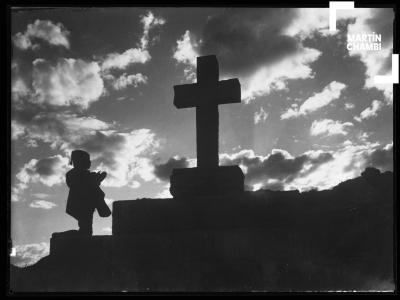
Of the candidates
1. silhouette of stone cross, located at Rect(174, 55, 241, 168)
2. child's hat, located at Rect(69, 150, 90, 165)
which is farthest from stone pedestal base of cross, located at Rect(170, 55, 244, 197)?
child's hat, located at Rect(69, 150, 90, 165)

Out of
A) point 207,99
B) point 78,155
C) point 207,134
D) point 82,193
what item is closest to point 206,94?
point 207,99

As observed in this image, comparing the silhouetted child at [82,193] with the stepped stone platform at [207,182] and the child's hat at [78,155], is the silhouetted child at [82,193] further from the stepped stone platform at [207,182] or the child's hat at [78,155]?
the stepped stone platform at [207,182]

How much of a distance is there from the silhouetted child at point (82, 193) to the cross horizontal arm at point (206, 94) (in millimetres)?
1944

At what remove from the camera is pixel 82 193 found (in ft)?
24.8

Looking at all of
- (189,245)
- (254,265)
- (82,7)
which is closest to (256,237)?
(254,265)

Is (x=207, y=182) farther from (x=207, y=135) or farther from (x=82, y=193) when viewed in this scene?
(x=82, y=193)

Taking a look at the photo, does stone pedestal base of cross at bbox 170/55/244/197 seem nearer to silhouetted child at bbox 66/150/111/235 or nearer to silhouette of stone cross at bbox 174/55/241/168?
silhouette of stone cross at bbox 174/55/241/168

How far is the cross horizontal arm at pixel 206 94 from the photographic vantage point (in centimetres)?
812

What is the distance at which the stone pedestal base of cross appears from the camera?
24.5 feet

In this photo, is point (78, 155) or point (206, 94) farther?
point (206, 94)

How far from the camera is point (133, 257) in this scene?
708 centimetres

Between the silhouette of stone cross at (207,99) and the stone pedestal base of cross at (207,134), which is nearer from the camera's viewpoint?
the stone pedestal base of cross at (207,134)

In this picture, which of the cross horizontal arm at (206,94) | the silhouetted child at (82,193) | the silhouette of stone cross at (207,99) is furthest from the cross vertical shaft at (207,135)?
the silhouetted child at (82,193)

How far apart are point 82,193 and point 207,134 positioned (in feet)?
7.43
